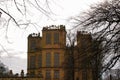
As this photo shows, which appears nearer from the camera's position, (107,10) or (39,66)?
(107,10)

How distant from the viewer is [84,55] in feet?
76.3

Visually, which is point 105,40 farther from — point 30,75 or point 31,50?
point 31,50

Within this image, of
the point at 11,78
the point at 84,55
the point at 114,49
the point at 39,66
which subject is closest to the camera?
the point at 114,49

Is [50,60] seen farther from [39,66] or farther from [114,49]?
[114,49]

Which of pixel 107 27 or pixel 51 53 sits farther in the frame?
pixel 51 53

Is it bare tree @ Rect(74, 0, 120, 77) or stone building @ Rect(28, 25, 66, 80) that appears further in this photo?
stone building @ Rect(28, 25, 66, 80)

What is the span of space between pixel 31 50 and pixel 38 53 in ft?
5.35

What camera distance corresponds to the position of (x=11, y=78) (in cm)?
8194

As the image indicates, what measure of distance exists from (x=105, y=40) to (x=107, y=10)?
149 cm

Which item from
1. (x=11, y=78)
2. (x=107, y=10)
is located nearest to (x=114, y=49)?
(x=107, y=10)

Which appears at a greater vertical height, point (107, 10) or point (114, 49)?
point (107, 10)

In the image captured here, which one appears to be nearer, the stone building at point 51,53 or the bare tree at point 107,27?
the bare tree at point 107,27

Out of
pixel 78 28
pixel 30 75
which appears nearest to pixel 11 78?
pixel 30 75

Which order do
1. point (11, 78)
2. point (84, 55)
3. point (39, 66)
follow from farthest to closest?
1. point (39, 66)
2. point (11, 78)
3. point (84, 55)
